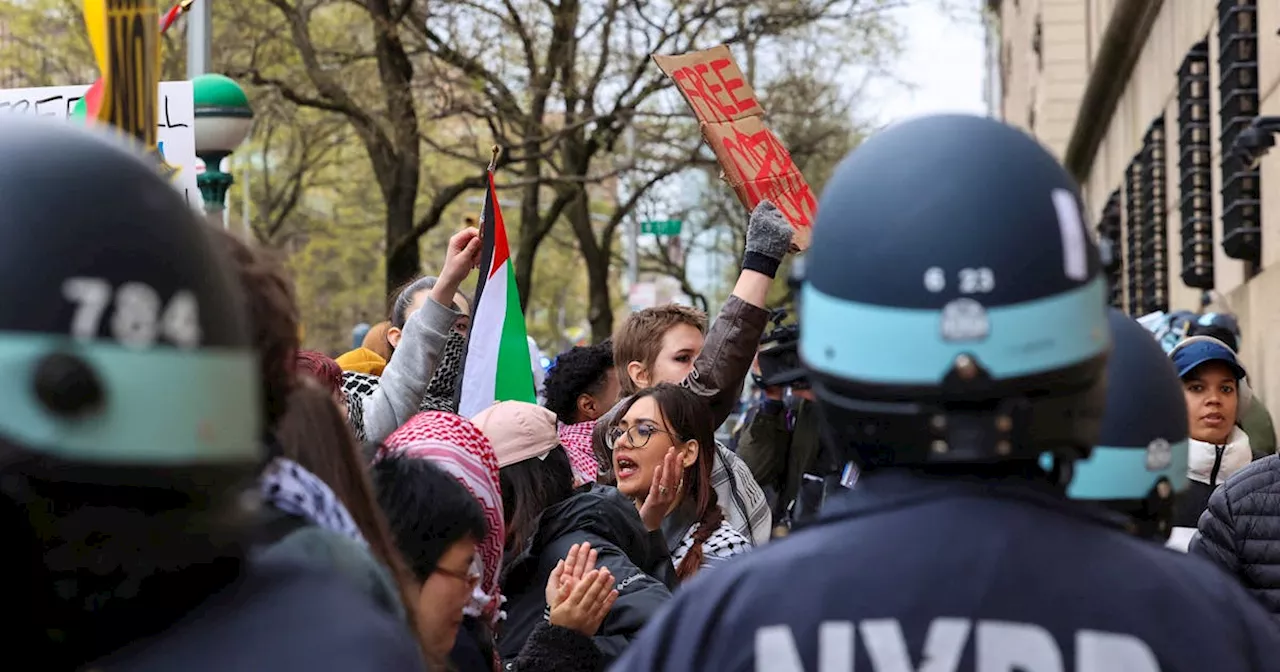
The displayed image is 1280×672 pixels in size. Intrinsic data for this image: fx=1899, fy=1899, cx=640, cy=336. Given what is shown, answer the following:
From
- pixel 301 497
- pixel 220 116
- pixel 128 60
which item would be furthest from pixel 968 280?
pixel 220 116

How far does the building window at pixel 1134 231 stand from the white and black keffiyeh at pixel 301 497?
20724 millimetres

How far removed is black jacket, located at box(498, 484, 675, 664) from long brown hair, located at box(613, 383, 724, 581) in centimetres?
46

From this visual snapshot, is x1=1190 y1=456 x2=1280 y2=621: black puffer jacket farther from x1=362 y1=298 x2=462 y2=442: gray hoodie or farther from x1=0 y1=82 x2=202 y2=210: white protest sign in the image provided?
x1=0 y1=82 x2=202 y2=210: white protest sign

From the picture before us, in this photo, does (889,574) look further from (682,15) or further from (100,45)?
(682,15)

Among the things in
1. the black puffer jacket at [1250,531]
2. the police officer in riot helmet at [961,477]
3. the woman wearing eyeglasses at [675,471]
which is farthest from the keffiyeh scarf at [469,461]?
the black puffer jacket at [1250,531]

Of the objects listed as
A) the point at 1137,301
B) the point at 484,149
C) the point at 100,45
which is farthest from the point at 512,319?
the point at 484,149

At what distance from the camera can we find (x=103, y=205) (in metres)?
1.74

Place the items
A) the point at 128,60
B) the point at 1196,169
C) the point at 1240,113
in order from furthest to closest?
the point at 1196,169 → the point at 1240,113 → the point at 128,60

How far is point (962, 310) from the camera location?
6.81 ft

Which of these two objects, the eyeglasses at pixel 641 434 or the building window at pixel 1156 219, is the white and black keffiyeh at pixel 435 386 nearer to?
the eyeglasses at pixel 641 434

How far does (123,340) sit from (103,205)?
0.44 feet

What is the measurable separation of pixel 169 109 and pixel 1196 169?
11440 mm

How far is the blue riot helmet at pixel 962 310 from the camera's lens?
208 cm

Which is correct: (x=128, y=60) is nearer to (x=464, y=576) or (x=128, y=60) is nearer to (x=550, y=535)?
(x=464, y=576)
